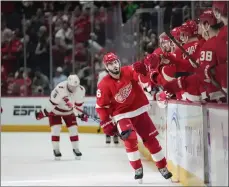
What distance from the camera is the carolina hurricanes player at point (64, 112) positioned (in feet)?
16.7

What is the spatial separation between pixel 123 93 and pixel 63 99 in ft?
4.43

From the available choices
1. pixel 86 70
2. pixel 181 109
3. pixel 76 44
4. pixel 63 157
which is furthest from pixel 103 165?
pixel 76 44

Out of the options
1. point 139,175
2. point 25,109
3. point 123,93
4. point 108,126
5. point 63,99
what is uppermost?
point 123,93

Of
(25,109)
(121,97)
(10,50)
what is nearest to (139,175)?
(121,97)

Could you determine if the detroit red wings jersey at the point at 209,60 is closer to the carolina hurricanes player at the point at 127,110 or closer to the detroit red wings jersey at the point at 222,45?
the detroit red wings jersey at the point at 222,45

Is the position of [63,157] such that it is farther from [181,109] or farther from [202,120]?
[202,120]

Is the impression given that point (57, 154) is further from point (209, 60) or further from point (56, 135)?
point (209, 60)

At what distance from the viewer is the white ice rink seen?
4.01 m

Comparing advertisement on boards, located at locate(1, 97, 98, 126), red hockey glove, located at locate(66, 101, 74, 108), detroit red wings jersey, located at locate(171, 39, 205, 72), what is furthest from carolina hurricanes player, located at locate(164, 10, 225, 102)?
advertisement on boards, located at locate(1, 97, 98, 126)

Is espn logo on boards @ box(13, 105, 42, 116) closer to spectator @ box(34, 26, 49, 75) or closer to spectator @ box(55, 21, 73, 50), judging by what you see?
spectator @ box(34, 26, 49, 75)

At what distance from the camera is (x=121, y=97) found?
3908mm

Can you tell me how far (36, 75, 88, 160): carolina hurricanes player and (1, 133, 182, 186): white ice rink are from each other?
0.28 ft

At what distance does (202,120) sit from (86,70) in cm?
334

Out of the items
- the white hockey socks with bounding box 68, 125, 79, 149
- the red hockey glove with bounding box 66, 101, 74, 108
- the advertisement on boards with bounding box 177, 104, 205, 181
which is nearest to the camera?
the advertisement on boards with bounding box 177, 104, 205, 181
